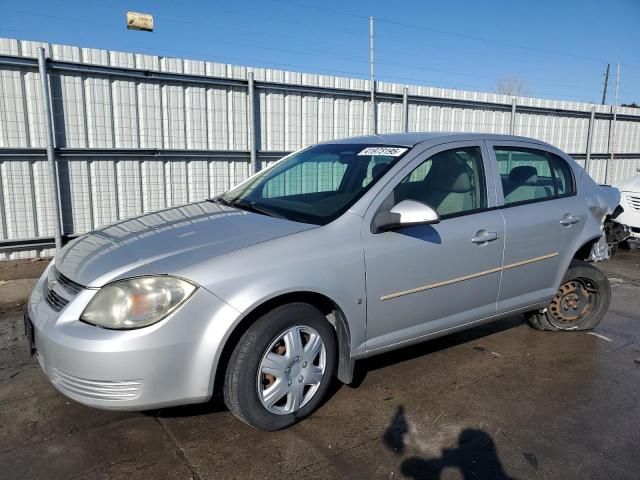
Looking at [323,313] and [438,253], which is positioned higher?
[438,253]

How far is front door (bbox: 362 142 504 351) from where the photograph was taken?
10.1ft

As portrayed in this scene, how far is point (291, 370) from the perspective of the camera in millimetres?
2834

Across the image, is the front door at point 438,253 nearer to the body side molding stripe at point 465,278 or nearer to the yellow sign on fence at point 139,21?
the body side molding stripe at point 465,278

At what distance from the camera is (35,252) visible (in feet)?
22.1

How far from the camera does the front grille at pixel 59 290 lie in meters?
2.66

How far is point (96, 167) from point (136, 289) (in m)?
5.05

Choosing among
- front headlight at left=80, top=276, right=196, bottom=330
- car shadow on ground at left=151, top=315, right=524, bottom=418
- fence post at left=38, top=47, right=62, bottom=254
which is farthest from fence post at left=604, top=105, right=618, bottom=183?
front headlight at left=80, top=276, right=196, bottom=330

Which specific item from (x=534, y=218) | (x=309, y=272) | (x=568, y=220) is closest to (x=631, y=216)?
(x=568, y=220)

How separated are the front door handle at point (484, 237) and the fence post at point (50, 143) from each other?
16.3 ft

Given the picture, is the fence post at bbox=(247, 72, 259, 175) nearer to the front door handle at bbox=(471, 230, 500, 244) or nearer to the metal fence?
the metal fence

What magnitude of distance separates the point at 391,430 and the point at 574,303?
2.45 metres

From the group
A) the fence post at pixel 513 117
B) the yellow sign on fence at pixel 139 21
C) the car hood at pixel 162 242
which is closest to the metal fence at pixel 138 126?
the yellow sign on fence at pixel 139 21

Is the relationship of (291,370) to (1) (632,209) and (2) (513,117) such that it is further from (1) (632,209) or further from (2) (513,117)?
(2) (513,117)

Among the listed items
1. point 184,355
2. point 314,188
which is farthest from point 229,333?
point 314,188
